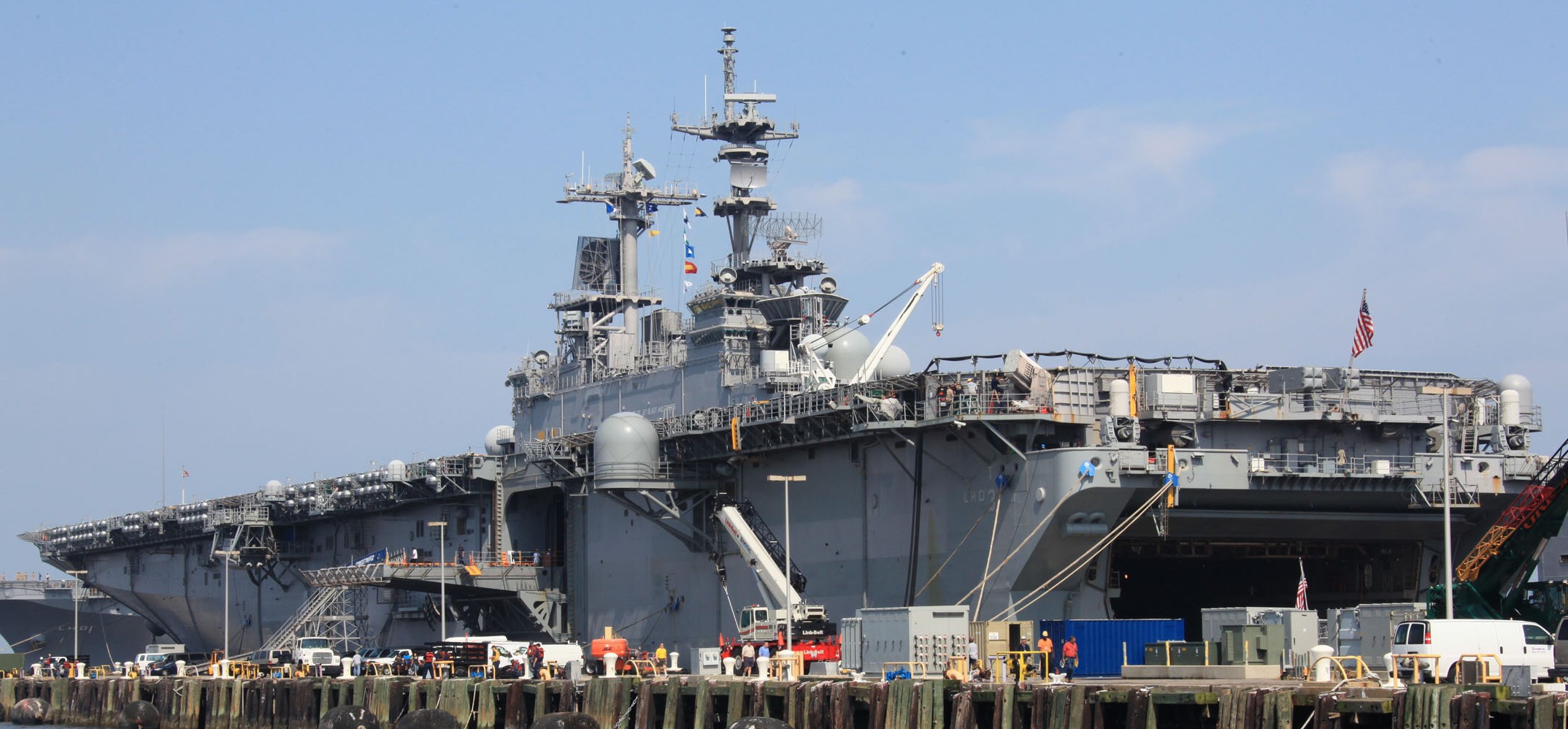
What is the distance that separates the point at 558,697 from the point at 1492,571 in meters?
20.8

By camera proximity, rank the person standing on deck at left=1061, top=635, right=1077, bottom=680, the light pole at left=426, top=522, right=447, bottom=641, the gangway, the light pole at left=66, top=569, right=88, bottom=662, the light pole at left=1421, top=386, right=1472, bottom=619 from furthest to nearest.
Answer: the light pole at left=66, top=569, right=88, bottom=662 → the gangway → the light pole at left=426, top=522, right=447, bottom=641 → the person standing on deck at left=1061, top=635, right=1077, bottom=680 → the light pole at left=1421, top=386, right=1472, bottom=619

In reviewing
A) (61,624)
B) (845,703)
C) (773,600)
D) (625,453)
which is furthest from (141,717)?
(61,624)

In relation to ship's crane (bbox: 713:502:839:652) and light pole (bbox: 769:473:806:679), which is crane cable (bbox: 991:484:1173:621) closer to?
ship's crane (bbox: 713:502:839:652)

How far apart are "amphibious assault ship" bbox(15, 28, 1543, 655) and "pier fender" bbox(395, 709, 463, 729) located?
9.94 meters

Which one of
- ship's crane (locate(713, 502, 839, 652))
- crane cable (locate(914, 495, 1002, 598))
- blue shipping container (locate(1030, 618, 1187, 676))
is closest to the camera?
blue shipping container (locate(1030, 618, 1187, 676))

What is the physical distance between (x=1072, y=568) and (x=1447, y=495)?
32.4 feet

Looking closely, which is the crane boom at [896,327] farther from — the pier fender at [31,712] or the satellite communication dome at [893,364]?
the pier fender at [31,712]

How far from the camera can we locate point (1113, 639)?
39219 mm

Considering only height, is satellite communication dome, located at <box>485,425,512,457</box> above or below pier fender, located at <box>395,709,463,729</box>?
above

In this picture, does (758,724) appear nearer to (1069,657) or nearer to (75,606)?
(1069,657)

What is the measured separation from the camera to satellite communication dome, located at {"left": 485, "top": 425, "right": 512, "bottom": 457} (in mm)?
67500

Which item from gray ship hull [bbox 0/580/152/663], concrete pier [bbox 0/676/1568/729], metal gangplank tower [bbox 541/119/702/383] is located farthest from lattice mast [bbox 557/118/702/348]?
gray ship hull [bbox 0/580/152/663]

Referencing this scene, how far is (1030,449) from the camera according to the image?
43812mm

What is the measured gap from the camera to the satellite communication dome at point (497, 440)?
67.5m
